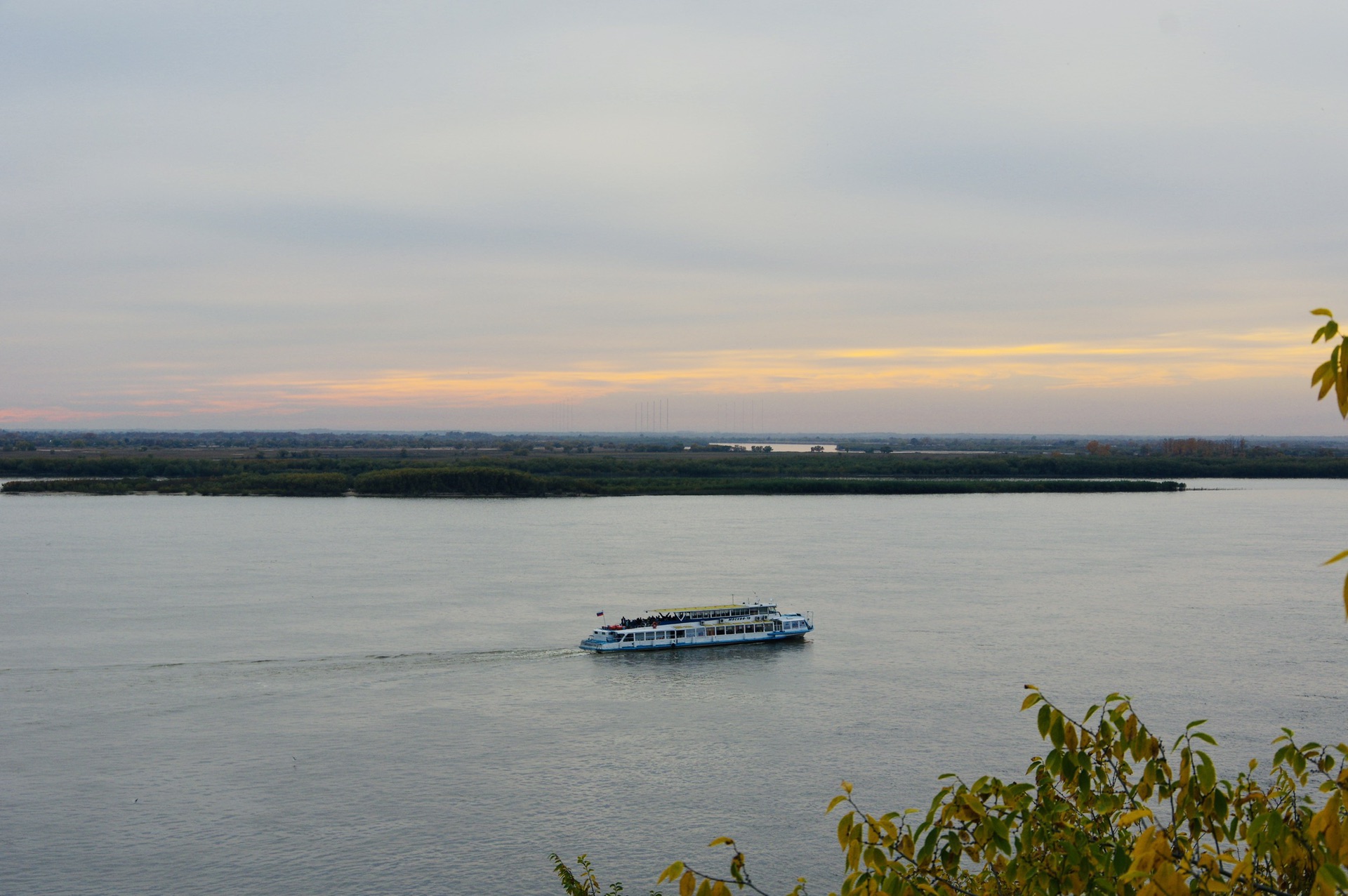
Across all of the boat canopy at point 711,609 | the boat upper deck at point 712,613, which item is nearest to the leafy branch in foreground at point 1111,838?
the boat upper deck at point 712,613

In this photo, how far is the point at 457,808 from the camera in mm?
16500

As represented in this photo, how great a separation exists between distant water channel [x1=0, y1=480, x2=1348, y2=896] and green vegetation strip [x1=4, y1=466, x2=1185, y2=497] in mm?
27866

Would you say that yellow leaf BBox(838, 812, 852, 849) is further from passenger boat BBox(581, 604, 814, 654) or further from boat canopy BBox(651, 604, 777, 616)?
boat canopy BBox(651, 604, 777, 616)

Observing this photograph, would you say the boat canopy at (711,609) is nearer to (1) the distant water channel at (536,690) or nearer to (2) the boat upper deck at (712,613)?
(2) the boat upper deck at (712,613)

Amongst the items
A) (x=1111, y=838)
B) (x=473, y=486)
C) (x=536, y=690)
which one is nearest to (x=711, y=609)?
(x=536, y=690)

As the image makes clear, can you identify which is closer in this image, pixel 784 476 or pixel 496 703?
pixel 496 703

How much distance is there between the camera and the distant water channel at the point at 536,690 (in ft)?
50.9

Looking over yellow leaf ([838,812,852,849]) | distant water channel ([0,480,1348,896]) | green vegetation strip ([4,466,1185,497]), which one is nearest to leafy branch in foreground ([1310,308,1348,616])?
yellow leaf ([838,812,852,849])

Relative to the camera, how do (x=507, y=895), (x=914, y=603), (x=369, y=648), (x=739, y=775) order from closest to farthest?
(x=507, y=895) → (x=739, y=775) → (x=369, y=648) → (x=914, y=603)

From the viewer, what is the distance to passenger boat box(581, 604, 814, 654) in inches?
1096

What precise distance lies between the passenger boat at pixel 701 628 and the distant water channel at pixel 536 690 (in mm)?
490

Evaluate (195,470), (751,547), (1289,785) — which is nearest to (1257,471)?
(751,547)

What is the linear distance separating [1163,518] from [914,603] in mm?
33358

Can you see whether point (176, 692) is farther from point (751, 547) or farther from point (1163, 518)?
point (1163, 518)
